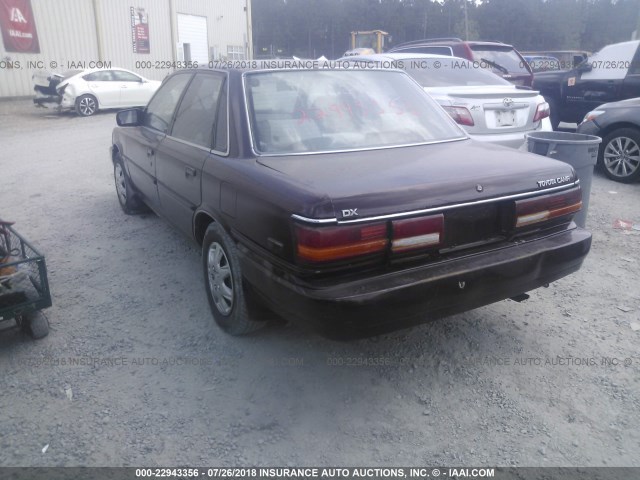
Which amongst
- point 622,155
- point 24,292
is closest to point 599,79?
point 622,155

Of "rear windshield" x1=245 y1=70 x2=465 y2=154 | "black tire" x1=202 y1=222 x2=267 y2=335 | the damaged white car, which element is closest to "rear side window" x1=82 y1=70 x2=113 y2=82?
the damaged white car

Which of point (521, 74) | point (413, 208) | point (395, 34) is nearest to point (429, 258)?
point (413, 208)

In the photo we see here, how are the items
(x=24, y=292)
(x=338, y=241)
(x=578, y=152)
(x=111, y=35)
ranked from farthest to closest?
1. (x=111, y=35)
2. (x=578, y=152)
3. (x=24, y=292)
4. (x=338, y=241)

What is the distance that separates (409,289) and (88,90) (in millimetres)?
14969

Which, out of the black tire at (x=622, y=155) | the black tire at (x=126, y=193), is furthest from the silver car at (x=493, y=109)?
the black tire at (x=126, y=193)

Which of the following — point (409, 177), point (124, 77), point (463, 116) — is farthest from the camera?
point (124, 77)

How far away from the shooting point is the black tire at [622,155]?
6836mm

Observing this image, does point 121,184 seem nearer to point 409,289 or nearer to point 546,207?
point 409,289

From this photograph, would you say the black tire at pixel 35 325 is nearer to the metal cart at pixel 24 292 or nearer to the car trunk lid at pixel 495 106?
the metal cart at pixel 24 292

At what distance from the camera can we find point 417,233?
2.47 metres

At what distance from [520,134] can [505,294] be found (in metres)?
3.61

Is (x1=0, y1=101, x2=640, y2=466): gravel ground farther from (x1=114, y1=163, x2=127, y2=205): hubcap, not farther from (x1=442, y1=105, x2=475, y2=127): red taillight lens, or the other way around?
(x1=442, y1=105, x2=475, y2=127): red taillight lens

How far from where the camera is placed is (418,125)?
351cm

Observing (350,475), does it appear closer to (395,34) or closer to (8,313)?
(8,313)
